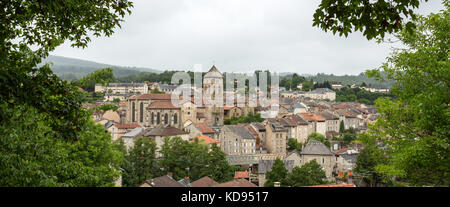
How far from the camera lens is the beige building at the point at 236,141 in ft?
161

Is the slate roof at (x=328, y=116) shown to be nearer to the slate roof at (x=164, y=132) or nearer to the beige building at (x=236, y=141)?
the beige building at (x=236, y=141)

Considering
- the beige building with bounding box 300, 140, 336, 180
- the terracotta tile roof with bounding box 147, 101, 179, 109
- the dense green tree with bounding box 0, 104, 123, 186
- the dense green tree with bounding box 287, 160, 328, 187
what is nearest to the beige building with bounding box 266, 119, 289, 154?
the beige building with bounding box 300, 140, 336, 180

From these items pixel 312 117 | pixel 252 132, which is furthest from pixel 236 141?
pixel 312 117

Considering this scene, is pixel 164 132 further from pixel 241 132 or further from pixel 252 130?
pixel 252 130

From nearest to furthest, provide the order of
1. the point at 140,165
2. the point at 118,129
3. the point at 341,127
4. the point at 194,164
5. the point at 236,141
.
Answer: the point at 140,165 → the point at 194,164 → the point at 236,141 → the point at 118,129 → the point at 341,127

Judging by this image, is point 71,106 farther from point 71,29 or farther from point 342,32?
point 342,32

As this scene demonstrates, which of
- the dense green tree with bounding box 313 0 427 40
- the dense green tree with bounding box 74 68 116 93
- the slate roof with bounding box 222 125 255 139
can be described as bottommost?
the slate roof with bounding box 222 125 255 139

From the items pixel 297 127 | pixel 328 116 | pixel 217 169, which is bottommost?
pixel 217 169

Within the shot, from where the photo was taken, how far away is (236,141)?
4947cm

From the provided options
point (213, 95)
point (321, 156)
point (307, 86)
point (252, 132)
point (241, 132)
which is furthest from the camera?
point (307, 86)

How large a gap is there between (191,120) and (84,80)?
59553 millimetres

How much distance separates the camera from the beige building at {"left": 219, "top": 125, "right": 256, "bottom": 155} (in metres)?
49.1

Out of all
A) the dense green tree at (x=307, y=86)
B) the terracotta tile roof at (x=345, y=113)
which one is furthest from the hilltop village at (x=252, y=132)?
the dense green tree at (x=307, y=86)

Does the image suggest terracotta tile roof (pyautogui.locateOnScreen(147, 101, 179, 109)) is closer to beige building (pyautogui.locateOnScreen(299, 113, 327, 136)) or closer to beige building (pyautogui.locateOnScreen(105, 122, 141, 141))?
beige building (pyautogui.locateOnScreen(105, 122, 141, 141))
